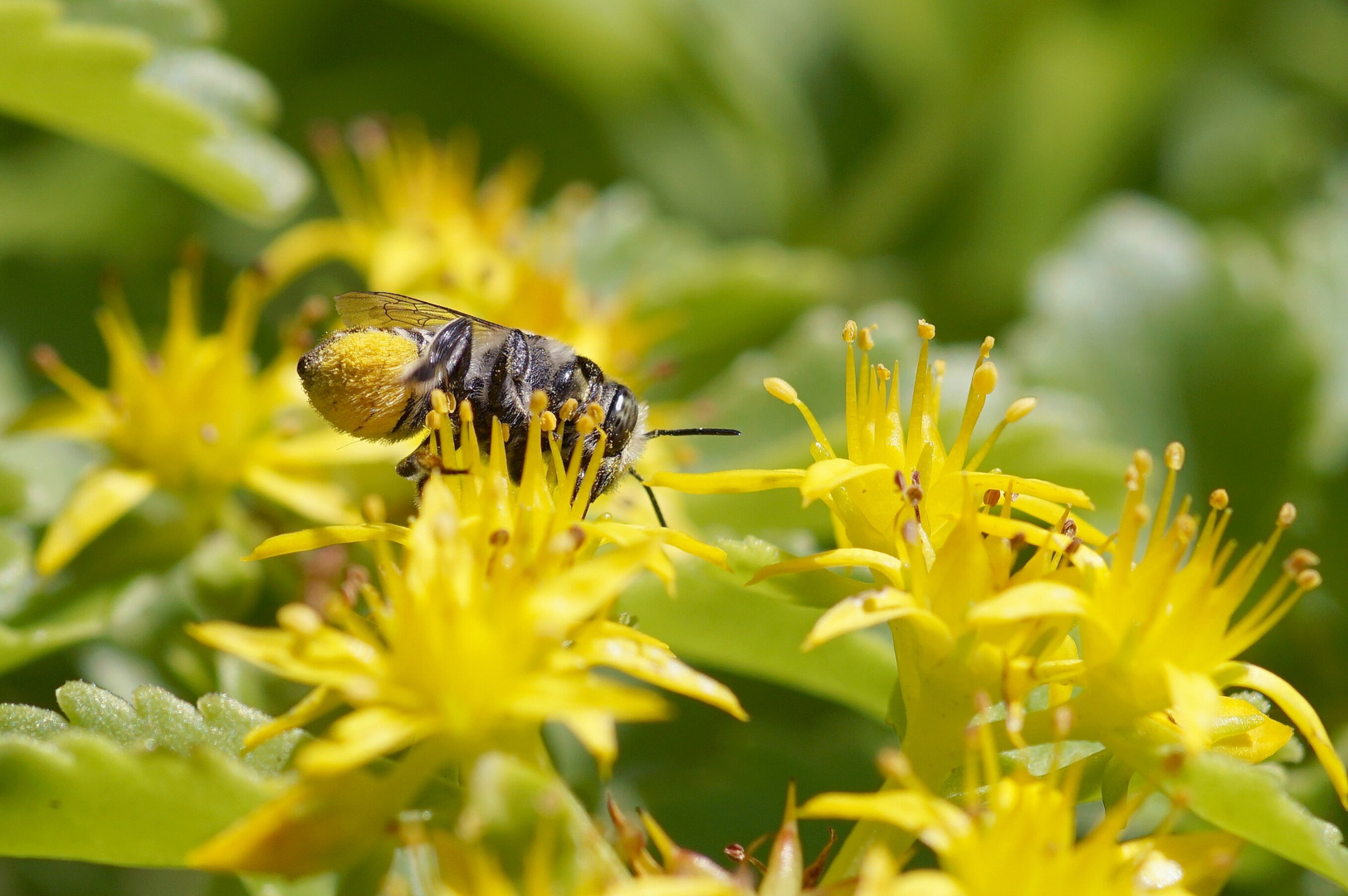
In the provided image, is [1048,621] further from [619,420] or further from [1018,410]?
[619,420]

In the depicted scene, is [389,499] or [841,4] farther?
[841,4]

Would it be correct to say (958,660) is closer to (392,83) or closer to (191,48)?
(191,48)

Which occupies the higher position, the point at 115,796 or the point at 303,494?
the point at 303,494

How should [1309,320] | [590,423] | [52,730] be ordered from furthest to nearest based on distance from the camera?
1. [1309,320]
2. [590,423]
3. [52,730]

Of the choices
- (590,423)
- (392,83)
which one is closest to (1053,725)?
(590,423)

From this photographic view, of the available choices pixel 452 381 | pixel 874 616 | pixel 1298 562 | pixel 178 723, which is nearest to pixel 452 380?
pixel 452 381

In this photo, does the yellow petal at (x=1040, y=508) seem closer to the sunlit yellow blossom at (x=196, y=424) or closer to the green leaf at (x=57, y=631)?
the sunlit yellow blossom at (x=196, y=424)
